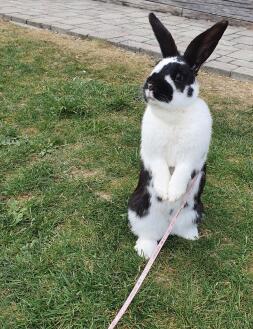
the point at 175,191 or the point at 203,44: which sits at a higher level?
the point at 203,44

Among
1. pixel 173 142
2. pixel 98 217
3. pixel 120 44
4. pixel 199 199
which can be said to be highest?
pixel 173 142

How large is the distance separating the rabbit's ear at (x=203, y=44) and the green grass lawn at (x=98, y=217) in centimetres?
128

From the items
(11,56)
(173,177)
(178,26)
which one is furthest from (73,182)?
(178,26)

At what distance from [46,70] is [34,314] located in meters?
4.43

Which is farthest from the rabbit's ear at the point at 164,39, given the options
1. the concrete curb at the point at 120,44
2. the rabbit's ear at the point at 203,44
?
the concrete curb at the point at 120,44

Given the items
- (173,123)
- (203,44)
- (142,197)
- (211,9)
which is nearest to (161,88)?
(173,123)

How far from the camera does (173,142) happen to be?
2.66m

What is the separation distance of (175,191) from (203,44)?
0.83m

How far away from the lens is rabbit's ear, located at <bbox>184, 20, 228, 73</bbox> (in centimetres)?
259

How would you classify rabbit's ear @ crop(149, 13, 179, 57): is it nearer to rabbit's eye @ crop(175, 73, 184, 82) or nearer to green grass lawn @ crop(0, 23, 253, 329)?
rabbit's eye @ crop(175, 73, 184, 82)

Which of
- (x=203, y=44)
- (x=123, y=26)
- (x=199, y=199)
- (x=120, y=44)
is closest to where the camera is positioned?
(x=203, y=44)

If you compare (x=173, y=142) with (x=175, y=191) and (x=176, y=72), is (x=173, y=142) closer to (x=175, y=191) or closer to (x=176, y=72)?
(x=175, y=191)

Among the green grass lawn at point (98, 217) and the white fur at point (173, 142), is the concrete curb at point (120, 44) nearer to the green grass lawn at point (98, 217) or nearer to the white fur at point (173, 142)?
the green grass lawn at point (98, 217)

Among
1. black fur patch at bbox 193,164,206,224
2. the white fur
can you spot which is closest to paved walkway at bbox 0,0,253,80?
black fur patch at bbox 193,164,206,224
